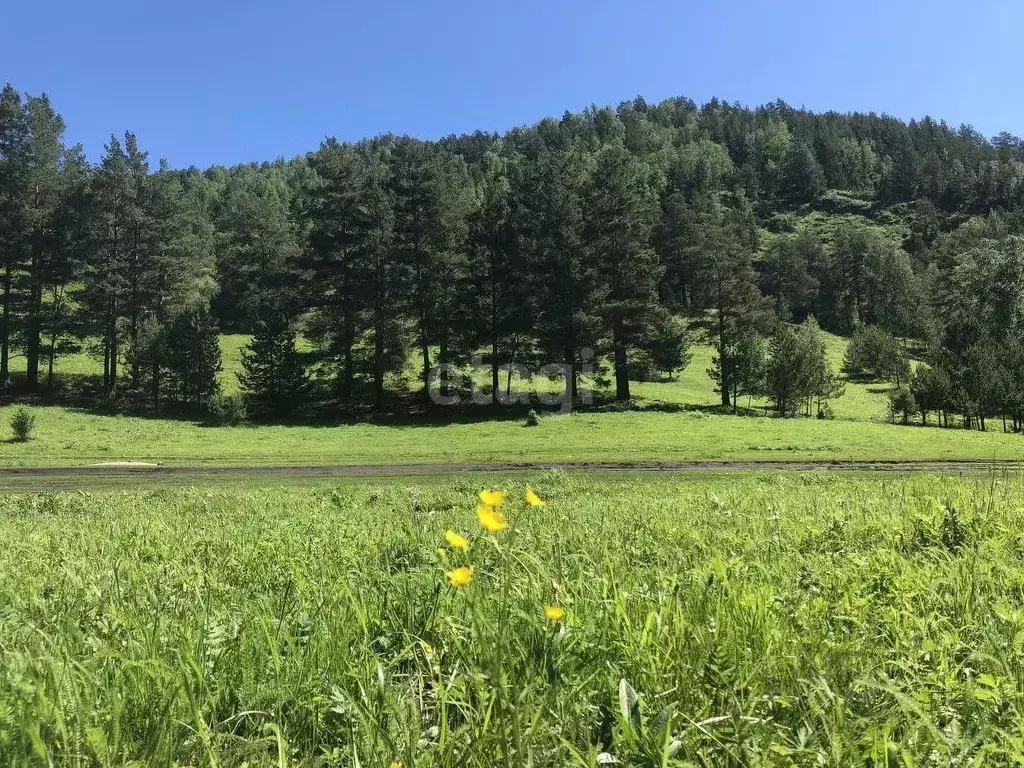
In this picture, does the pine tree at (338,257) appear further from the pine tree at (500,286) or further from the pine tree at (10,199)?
the pine tree at (10,199)

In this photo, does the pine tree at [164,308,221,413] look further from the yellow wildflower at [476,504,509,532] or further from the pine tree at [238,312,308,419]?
the yellow wildflower at [476,504,509,532]

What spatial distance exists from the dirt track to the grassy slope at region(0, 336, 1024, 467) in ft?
6.18

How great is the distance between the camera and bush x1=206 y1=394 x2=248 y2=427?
3844 cm

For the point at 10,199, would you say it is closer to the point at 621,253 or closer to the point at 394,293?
the point at 394,293

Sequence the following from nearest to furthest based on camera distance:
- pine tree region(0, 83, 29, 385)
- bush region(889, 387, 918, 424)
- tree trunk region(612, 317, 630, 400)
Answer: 1. tree trunk region(612, 317, 630, 400)
2. pine tree region(0, 83, 29, 385)
3. bush region(889, 387, 918, 424)

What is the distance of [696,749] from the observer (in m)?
1.64

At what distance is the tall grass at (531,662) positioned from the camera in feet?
5.34

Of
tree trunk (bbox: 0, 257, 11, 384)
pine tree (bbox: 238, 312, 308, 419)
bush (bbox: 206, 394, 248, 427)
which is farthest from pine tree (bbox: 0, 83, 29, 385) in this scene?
bush (bbox: 206, 394, 248, 427)

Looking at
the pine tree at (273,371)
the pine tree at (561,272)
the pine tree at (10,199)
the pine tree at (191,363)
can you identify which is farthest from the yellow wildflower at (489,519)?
the pine tree at (10,199)

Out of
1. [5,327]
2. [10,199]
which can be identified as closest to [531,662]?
[5,327]

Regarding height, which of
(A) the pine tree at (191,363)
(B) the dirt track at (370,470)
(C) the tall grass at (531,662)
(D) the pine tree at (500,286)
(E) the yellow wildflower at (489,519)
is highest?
(D) the pine tree at (500,286)

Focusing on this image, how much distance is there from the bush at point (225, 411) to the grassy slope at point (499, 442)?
61.6 inches

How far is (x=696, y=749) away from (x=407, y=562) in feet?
7.71

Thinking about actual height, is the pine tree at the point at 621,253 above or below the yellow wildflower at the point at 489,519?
above
